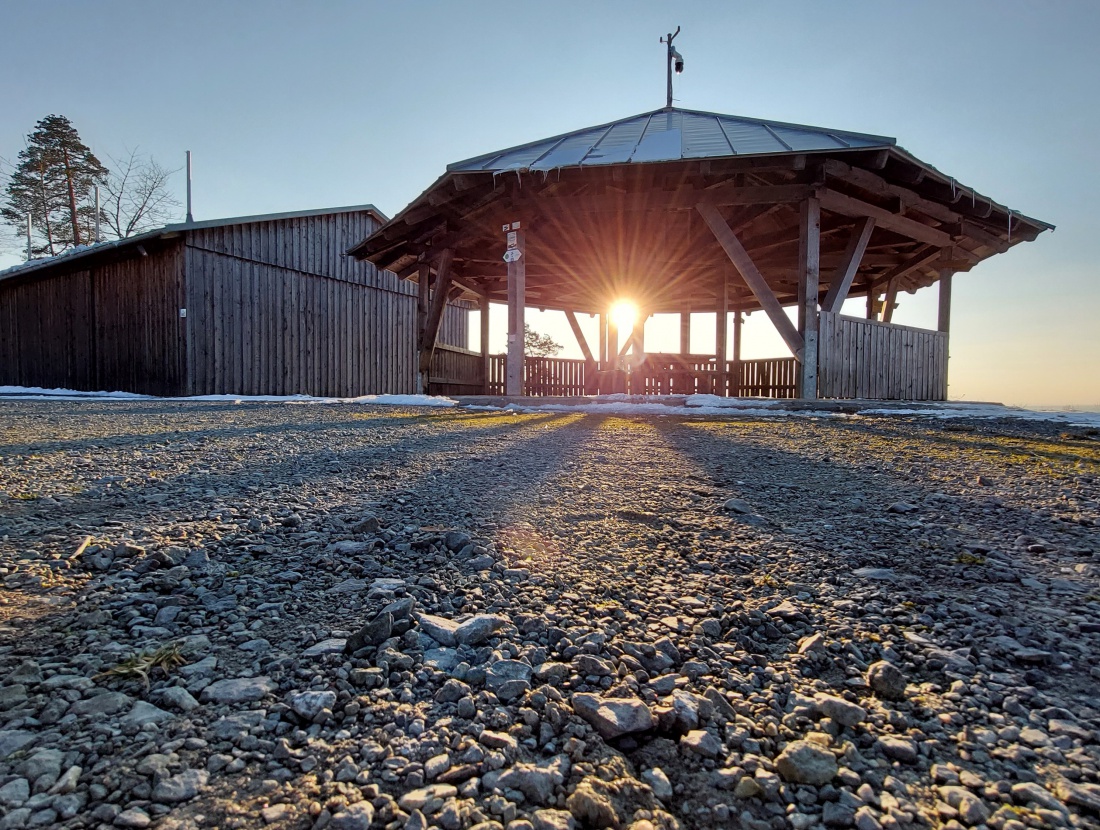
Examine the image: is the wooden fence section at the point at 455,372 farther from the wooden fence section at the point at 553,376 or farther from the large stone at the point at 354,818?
the large stone at the point at 354,818

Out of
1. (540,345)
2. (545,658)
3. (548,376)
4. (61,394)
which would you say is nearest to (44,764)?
(545,658)

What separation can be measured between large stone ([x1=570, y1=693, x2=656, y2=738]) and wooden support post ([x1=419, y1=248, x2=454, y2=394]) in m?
9.37

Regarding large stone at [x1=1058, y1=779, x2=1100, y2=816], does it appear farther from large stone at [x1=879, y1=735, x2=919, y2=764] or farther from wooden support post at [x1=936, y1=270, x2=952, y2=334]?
wooden support post at [x1=936, y1=270, x2=952, y2=334]

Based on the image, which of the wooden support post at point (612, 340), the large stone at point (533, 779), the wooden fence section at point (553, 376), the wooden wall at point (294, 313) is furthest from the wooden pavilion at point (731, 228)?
the large stone at point (533, 779)

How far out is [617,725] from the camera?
2.83 ft

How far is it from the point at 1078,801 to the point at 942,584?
752 mm

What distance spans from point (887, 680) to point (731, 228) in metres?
8.71

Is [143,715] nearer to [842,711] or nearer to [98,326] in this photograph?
[842,711]

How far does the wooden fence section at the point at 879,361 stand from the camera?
24.5 ft

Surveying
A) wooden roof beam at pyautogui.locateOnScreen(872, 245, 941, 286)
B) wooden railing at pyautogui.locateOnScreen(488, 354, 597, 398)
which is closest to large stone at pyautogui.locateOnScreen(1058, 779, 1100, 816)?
wooden roof beam at pyautogui.locateOnScreen(872, 245, 941, 286)

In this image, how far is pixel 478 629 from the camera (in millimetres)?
1141

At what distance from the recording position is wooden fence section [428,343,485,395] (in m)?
12.9

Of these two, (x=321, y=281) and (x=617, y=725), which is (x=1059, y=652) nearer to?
(x=617, y=725)

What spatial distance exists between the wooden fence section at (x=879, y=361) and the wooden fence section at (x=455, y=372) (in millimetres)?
8107
